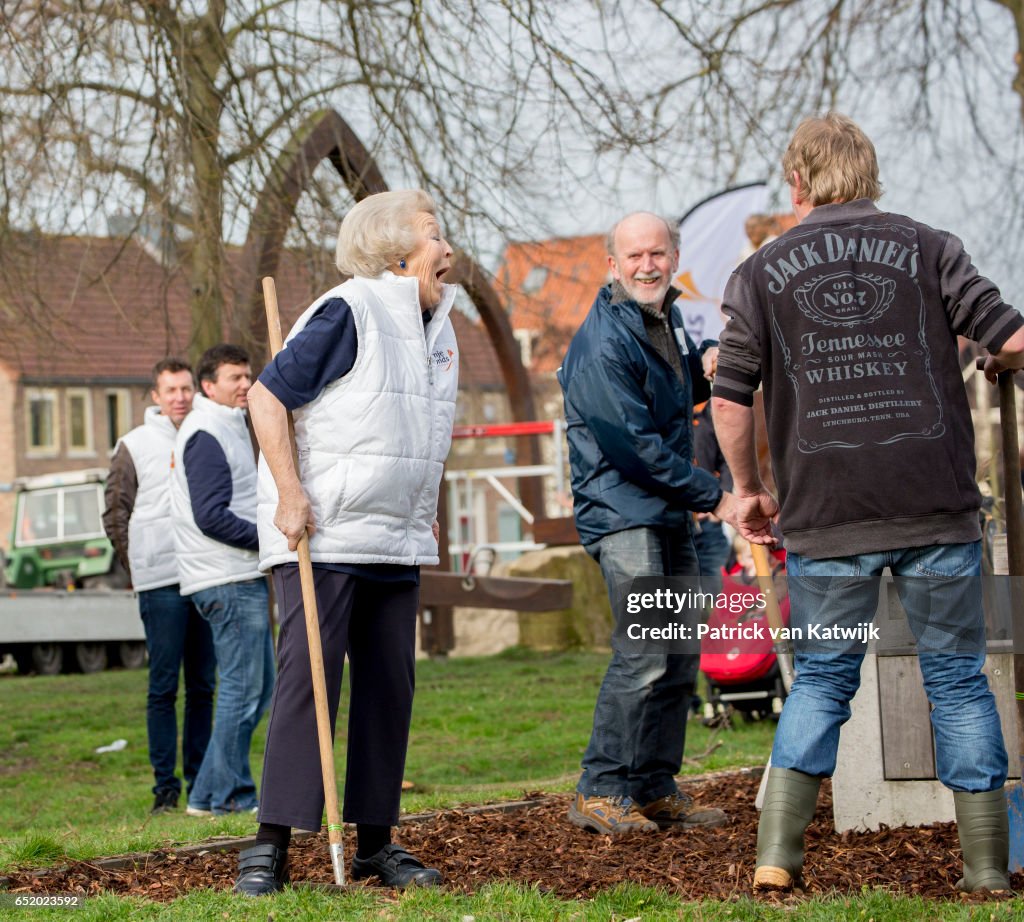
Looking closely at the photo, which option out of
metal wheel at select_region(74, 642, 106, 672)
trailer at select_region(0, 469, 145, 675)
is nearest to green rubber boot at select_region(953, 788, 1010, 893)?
trailer at select_region(0, 469, 145, 675)

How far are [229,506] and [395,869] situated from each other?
2.83m

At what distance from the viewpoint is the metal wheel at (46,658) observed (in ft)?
63.6

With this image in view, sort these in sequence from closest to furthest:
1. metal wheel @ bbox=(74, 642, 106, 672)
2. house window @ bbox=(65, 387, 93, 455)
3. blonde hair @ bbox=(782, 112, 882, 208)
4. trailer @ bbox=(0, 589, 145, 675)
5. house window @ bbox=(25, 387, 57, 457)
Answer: blonde hair @ bbox=(782, 112, 882, 208), trailer @ bbox=(0, 589, 145, 675), metal wheel @ bbox=(74, 642, 106, 672), house window @ bbox=(25, 387, 57, 457), house window @ bbox=(65, 387, 93, 455)

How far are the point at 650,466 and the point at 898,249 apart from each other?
1.53 m

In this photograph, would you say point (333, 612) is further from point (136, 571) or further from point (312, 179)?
point (312, 179)

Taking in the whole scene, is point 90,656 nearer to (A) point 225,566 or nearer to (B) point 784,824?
(A) point 225,566

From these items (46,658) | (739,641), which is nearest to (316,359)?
(739,641)

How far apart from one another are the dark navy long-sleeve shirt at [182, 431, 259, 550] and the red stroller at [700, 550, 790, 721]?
2.48 meters

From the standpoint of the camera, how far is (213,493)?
6945mm

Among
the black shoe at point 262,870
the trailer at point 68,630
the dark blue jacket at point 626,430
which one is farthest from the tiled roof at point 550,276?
the trailer at point 68,630

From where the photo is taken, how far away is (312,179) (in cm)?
1001

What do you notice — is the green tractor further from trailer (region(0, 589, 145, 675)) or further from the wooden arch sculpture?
the wooden arch sculpture

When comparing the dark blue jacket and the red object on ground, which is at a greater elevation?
the dark blue jacket

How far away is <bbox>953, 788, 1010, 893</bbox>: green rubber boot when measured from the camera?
3.92 meters
